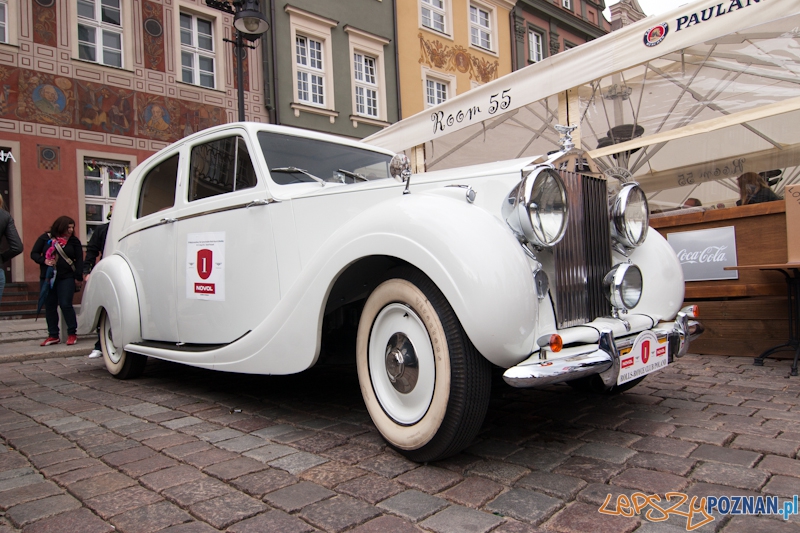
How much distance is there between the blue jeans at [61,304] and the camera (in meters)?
6.11

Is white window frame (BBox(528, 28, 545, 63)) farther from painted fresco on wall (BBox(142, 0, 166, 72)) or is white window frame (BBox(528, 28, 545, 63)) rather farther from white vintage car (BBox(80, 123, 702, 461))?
white vintage car (BBox(80, 123, 702, 461))

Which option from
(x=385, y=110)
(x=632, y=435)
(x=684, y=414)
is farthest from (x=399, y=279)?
(x=385, y=110)

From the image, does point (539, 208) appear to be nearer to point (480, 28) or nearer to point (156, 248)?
point (156, 248)

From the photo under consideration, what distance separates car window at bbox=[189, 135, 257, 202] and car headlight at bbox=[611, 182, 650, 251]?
6.63 ft

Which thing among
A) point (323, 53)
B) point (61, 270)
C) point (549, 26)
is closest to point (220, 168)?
point (61, 270)

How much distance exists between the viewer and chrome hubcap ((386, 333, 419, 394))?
227cm

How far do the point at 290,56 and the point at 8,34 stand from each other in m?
5.66

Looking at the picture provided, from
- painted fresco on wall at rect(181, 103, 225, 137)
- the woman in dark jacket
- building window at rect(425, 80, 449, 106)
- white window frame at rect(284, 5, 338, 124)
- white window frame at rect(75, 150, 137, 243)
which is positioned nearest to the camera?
the woman in dark jacket

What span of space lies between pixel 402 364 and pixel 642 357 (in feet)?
3.43

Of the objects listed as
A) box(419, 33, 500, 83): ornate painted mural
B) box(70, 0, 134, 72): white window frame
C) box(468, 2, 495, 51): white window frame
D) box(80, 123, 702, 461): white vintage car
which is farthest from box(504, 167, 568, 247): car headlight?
box(468, 2, 495, 51): white window frame

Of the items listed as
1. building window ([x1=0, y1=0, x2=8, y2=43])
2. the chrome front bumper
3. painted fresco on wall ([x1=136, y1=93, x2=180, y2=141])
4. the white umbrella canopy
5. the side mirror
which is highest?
building window ([x1=0, y1=0, x2=8, y2=43])

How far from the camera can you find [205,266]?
11.1 ft

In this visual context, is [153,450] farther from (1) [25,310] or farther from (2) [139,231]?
(1) [25,310]

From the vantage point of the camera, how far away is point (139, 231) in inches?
162
